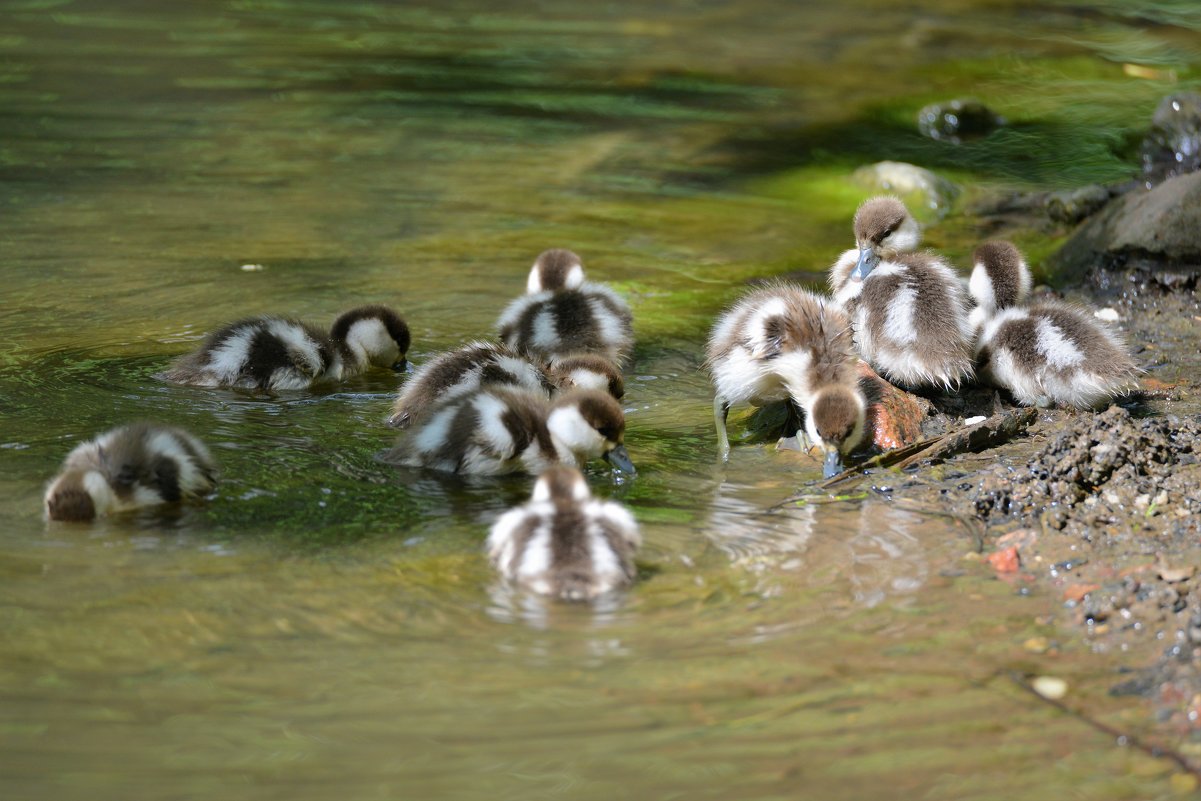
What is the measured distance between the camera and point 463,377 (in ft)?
17.1

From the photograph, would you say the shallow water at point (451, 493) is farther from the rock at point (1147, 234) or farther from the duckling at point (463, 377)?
the rock at point (1147, 234)

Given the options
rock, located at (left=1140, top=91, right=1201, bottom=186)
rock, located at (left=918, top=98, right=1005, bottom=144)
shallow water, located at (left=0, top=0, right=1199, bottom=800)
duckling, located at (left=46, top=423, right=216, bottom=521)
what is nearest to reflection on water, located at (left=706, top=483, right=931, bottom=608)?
shallow water, located at (left=0, top=0, right=1199, bottom=800)

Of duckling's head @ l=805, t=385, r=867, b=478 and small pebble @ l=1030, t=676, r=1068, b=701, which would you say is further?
duckling's head @ l=805, t=385, r=867, b=478

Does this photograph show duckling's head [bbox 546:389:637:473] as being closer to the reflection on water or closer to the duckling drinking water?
the reflection on water

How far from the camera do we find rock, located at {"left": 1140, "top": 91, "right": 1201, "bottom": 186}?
912 cm

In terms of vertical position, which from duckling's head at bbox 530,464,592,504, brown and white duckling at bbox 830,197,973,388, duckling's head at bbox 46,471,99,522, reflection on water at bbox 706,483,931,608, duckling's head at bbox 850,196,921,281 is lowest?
reflection on water at bbox 706,483,931,608

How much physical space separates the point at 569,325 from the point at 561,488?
2063mm

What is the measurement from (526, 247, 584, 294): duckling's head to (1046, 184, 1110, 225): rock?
10.7 feet

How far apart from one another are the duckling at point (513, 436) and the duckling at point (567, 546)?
677 millimetres

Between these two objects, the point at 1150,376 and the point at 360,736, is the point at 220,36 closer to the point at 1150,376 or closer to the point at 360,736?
the point at 1150,376

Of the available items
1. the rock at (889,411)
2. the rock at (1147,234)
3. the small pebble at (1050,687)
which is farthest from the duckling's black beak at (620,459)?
the rock at (1147,234)

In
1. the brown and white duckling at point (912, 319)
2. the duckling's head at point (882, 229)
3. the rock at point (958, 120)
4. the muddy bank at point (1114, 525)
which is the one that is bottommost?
the muddy bank at point (1114, 525)

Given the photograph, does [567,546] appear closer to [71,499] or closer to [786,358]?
[71,499]

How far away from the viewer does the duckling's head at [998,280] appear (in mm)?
5664
